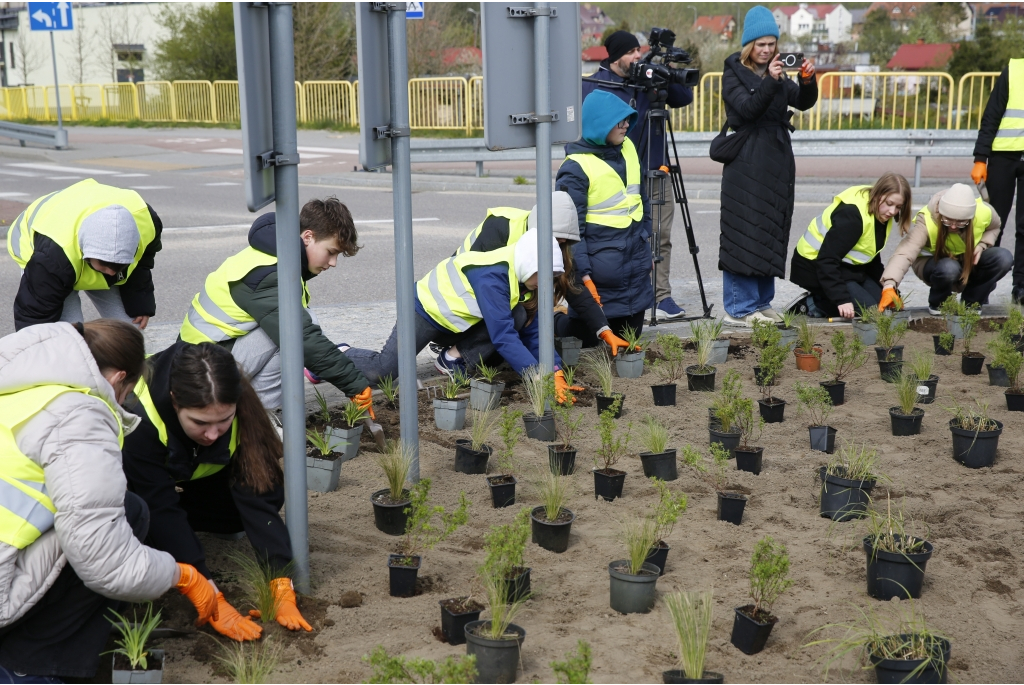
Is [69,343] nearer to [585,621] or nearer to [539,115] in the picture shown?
[585,621]

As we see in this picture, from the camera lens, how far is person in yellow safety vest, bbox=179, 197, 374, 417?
14.5ft

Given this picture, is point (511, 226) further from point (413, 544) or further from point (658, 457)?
point (413, 544)

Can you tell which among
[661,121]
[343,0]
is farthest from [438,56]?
[661,121]

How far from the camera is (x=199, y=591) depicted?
117 inches

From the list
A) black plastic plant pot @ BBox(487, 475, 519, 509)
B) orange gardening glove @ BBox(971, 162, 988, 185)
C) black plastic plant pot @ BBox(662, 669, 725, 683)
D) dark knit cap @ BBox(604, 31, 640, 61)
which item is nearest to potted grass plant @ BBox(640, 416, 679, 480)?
black plastic plant pot @ BBox(487, 475, 519, 509)

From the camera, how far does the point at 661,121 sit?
6797 millimetres

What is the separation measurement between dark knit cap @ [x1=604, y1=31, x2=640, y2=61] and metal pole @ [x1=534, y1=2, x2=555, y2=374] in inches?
87.6

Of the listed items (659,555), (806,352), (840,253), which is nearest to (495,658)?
(659,555)

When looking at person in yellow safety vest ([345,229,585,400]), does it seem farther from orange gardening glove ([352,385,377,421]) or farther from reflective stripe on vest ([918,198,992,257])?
reflective stripe on vest ([918,198,992,257])

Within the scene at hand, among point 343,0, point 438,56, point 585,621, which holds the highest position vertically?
point 343,0

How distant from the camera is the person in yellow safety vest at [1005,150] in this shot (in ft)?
23.8

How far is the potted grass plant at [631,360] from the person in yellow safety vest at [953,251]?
1914 millimetres

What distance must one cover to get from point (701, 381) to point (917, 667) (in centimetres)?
308

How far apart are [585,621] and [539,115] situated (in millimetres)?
2743
